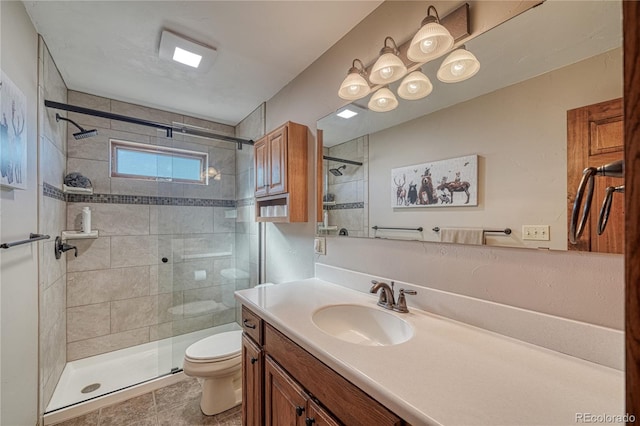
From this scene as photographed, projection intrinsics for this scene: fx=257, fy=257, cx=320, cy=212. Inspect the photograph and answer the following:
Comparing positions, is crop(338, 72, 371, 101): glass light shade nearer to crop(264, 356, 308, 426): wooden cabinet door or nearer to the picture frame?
crop(264, 356, 308, 426): wooden cabinet door

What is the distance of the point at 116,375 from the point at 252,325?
5.92ft

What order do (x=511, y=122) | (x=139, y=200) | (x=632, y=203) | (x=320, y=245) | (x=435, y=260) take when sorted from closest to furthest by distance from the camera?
(x=632, y=203)
(x=511, y=122)
(x=435, y=260)
(x=320, y=245)
(x=139, y=200)

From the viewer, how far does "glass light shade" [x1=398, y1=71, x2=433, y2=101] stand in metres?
1.19

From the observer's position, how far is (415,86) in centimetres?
123

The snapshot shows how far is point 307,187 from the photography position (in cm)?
191

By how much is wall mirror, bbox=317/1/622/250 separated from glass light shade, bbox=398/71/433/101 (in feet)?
0.08

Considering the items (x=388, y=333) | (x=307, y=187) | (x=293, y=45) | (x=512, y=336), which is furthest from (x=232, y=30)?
(x=512, y=336)

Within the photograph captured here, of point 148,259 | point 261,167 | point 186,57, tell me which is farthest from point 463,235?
point 148,259

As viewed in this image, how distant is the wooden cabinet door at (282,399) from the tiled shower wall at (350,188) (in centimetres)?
82

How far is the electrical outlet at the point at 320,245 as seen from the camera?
1805mm


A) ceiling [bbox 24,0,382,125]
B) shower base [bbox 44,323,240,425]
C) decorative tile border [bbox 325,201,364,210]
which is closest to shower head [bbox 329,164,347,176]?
decorative tile border [bbox 325,201,364,210]

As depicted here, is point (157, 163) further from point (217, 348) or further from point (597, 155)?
point (597, 155)

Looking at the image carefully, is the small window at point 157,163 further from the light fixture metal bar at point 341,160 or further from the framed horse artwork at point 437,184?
the framed horse artwork at point 437,184

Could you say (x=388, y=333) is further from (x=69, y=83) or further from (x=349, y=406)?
(x=69, y=83)
